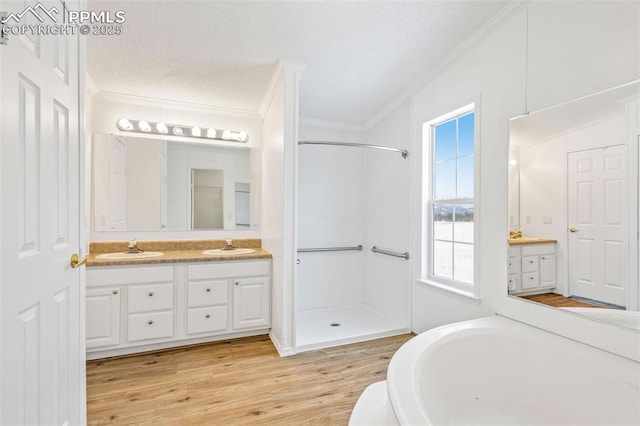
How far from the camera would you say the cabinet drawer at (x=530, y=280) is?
1.75m

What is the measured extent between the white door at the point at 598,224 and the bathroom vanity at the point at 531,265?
0.10 meters

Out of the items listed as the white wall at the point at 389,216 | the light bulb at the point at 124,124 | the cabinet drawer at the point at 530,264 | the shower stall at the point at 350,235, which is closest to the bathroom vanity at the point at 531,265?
the cabinet drawer at the point at 530,264

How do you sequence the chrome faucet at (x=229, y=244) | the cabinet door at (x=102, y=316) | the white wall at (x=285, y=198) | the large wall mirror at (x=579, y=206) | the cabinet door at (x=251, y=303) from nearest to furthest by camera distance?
the large wall mirror at (x=579, y=206) < the cabinet door at (x=102, y=316) < the white wall at (x=285, y=198) < the cabinet door at (x=251, y=303) < the chrome faucet at (x=229, y=244)

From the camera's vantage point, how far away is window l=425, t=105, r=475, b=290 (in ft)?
7.73

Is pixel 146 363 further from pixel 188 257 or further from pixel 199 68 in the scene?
pixel 199 68

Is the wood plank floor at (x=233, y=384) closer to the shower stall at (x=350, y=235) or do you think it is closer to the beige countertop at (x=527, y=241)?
the shower stall at (x=350, y=235)

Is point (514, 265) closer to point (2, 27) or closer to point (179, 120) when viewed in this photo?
point (2, 27)

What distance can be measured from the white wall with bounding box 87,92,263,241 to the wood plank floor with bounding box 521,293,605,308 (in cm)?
260

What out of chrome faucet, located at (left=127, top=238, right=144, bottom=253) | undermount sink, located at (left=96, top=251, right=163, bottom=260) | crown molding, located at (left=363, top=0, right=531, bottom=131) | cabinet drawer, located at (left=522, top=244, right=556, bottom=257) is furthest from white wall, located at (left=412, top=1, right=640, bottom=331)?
chrome faucet, located at (left=127, top=238, right=144, bottom=253)

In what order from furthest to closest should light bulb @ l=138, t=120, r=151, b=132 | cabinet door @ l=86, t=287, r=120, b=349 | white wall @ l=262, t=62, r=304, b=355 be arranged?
1. light bulb @ l=138, t=120, r=151, b=132
2. white wall @ l=262, t=62, r=304, b=355
3. cabinet door @ l=86, t=287, r=120, b=349

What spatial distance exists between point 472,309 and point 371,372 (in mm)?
884

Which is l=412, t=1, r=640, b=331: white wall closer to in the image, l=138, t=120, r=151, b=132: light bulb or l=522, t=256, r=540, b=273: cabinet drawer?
l=522, t=256, r=540, b=273: cabinet drawer

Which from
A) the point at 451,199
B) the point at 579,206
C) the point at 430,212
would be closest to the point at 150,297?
the point at 430,212

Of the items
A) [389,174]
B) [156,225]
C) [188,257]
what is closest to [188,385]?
[188,257]
